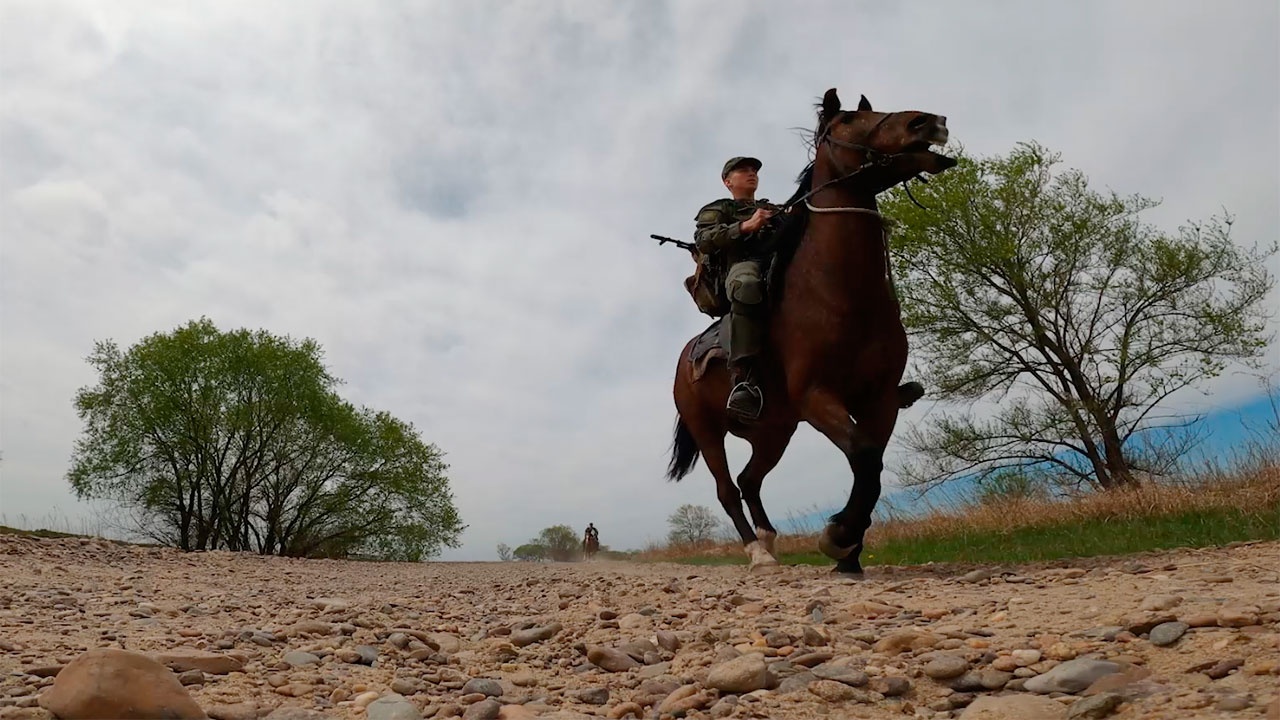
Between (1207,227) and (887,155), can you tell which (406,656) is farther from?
(1207,227)

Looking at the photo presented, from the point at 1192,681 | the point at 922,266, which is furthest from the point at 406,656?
the point at 922,266

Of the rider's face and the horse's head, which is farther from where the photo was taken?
the rider's face

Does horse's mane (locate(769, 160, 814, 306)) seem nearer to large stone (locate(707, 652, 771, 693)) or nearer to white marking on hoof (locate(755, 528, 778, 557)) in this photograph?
white marking on hoof (locate(755, 528, 778, 557))

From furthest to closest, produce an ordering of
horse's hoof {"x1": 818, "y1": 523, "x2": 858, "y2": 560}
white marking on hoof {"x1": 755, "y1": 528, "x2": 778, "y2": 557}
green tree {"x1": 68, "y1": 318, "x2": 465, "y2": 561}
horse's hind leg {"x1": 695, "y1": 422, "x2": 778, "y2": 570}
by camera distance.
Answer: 1. green tree {"x1": 68, "y1": 318, "x2": 465, "y2": 561}
2. horse's hind leg {"x1": 695, "y1": 422, "x2": 778, "y2": 570}
3. white marking on hoof {"x1": 755, "y1": 528, "x2": 778, "y2": 557}
4. horse's hoof {"x1": 818, "y1": 523, "x2": 858, "y2": 560}

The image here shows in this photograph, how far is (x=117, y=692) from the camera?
7.34ft

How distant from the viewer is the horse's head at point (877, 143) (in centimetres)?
530

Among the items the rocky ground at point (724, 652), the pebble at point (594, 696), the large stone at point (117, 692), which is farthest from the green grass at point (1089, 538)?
the large stone at point (117, 692)

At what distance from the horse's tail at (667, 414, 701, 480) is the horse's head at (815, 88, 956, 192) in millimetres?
3794

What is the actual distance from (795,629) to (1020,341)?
16.8 metres

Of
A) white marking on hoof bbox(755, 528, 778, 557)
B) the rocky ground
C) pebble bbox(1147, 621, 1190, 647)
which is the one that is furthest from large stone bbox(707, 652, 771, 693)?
white marking on hoof bbox(755, 528, 778, 557)

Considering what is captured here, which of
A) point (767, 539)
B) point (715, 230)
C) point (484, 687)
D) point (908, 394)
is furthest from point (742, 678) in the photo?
point (767, 539)

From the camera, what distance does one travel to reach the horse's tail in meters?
8.95

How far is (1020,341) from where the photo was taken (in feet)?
59.1

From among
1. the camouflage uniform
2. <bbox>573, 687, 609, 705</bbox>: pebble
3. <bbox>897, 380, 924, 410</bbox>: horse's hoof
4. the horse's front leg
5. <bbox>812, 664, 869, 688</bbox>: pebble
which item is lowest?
<bbox>573, 687, 609, 705</bbox>: pebble
